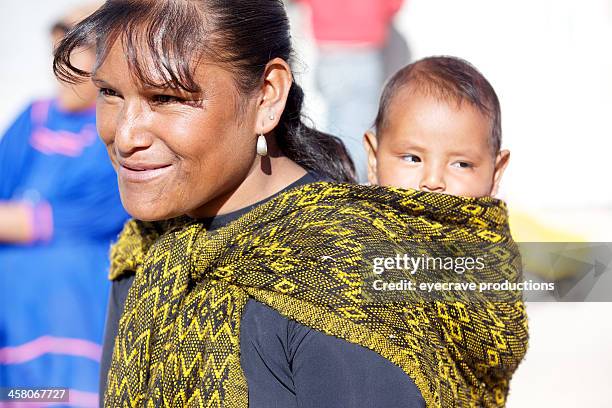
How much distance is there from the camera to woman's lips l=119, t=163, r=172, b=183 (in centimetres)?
140

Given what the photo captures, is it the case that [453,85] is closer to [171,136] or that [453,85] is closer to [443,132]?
[443,132]

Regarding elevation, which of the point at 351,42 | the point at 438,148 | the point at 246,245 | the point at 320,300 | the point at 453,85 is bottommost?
the point at 320,300

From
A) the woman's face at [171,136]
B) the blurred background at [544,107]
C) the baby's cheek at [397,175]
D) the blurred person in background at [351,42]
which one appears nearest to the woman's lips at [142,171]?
the woman's face at [171,136]

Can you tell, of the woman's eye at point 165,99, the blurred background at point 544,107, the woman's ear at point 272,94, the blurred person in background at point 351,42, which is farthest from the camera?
the blurred person in background at point 351,42

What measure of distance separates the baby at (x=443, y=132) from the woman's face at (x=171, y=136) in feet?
1.60

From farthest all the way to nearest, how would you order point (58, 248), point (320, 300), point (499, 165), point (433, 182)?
1. point (58, 248)
2. point (499, 165)
3. point (433, 182)
4. point (320, 300)

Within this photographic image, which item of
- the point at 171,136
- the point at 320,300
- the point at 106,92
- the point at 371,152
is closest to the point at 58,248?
the point at 371,152

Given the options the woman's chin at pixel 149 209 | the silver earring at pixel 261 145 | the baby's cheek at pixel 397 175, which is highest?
the baby's cheek at pixel 397 175

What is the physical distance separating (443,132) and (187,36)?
0.70 m

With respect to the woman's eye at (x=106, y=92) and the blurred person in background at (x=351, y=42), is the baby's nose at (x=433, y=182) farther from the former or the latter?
the blurred person in background at (x=351, y=42)

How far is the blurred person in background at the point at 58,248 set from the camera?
9.48 feet

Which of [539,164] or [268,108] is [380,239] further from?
[539,164]

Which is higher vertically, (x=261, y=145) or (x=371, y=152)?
(x=371, y=152)

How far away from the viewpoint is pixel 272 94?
150cm
